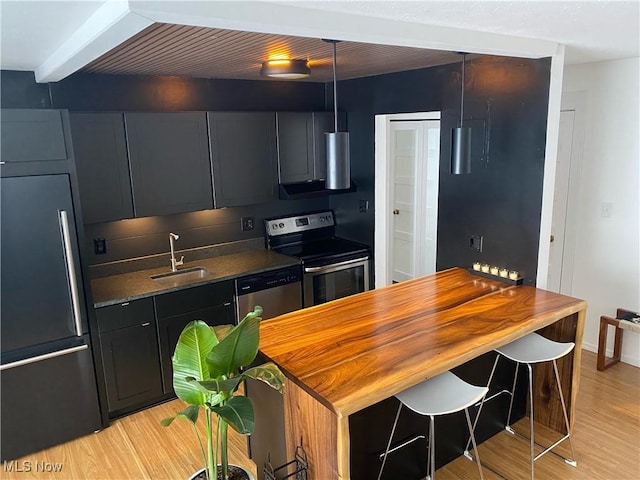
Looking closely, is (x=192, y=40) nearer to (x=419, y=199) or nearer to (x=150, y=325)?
(x=150, y=325)

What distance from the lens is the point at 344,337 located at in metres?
2.31

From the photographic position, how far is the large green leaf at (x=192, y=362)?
1.80m

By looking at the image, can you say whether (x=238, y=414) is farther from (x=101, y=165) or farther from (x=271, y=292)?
(x=101, y=165)

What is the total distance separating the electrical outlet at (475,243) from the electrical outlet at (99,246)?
2730 millimetres

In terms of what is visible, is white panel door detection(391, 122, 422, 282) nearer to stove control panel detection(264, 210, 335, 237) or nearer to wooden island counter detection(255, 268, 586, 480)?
stove control panel detection(264, 210, 335, 237)

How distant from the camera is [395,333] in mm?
2359

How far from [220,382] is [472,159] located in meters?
2.40

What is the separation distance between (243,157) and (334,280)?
1.34 metres

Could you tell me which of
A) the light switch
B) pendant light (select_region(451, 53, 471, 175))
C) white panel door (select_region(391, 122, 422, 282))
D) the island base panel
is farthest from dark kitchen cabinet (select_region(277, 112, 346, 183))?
the island base panel

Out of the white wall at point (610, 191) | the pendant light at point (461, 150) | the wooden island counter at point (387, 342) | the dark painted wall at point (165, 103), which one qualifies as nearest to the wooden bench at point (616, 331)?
the white wall at point (610, 191)

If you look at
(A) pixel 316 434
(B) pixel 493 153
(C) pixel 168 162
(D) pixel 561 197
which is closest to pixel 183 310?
(C) pixel 168 162

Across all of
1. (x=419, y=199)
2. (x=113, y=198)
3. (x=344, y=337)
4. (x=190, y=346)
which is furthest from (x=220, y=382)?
(x=419, y=199)

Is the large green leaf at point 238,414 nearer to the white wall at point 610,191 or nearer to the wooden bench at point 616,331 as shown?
the wooden bench at point 616,331

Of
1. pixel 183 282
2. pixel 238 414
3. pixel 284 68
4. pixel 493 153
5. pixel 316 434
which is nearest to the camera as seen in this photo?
pixel 238 414
